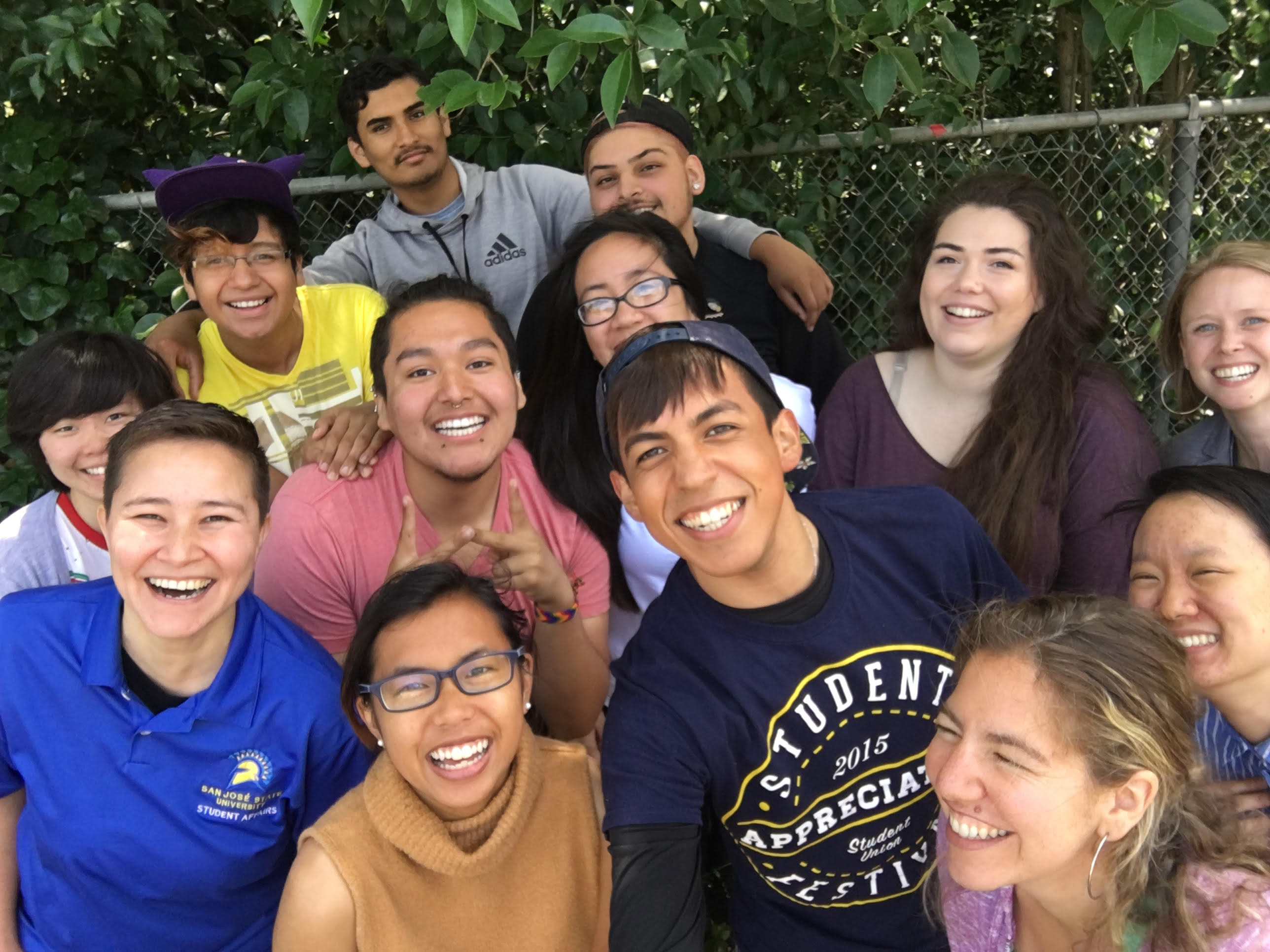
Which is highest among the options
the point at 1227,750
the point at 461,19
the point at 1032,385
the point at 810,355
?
the point at 461,19

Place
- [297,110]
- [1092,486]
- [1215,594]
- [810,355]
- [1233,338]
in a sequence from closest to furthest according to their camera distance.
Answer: [1215,594]
[1092,486]
[1233,338]
[810,355]
[297,110]

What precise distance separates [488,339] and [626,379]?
717 millimetres

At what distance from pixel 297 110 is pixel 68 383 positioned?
4.52 ft

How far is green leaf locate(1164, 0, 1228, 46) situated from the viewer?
5.55 feet

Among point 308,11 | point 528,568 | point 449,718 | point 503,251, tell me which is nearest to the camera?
point 308,11

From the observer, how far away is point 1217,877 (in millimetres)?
1546

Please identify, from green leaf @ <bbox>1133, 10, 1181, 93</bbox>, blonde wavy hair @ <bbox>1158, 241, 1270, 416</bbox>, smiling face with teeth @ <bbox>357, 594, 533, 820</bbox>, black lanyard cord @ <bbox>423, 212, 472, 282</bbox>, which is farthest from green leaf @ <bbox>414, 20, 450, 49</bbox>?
blonde wavy hair @ <bbox>1158, 241, 1270, 416</bbox>

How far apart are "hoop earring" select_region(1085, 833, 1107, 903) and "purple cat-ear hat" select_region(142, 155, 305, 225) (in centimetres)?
259

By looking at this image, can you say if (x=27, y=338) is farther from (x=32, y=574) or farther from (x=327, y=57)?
(x=32, y=574)

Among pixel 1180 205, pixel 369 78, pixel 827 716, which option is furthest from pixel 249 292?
pixel 1180 205

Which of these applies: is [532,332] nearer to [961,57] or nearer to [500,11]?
[961,57]

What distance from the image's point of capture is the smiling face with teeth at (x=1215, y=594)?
1843 mm

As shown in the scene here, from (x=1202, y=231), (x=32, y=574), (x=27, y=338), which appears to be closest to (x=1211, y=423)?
(x=1202, y=231)

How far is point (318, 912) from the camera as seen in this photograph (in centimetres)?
183
